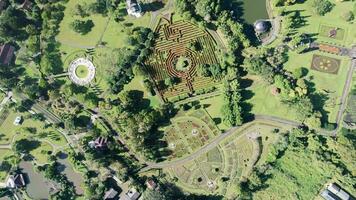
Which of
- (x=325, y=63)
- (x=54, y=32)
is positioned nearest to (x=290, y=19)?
(x=325, y=63)

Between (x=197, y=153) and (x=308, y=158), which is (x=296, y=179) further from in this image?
(x=197, y=153)

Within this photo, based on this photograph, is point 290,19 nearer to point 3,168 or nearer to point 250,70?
point 250,70

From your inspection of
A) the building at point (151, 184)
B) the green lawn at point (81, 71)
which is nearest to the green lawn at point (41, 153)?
the green lawn at point (81, 71)

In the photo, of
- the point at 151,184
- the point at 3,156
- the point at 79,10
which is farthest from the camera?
the point at 79,10

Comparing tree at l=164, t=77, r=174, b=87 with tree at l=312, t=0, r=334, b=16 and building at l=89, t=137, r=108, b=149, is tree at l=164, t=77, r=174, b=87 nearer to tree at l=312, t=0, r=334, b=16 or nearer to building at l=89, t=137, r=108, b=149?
building at l=89, t=137, r=108, b=149

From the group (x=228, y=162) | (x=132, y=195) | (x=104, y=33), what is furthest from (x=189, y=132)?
(x=104, y=33)

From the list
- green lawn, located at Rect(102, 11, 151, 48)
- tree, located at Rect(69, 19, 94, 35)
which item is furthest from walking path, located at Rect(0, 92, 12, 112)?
green lawn, located at Rect(102, 11, 151, 48)

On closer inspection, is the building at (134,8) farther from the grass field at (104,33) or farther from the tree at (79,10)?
the tree at (79,10)
